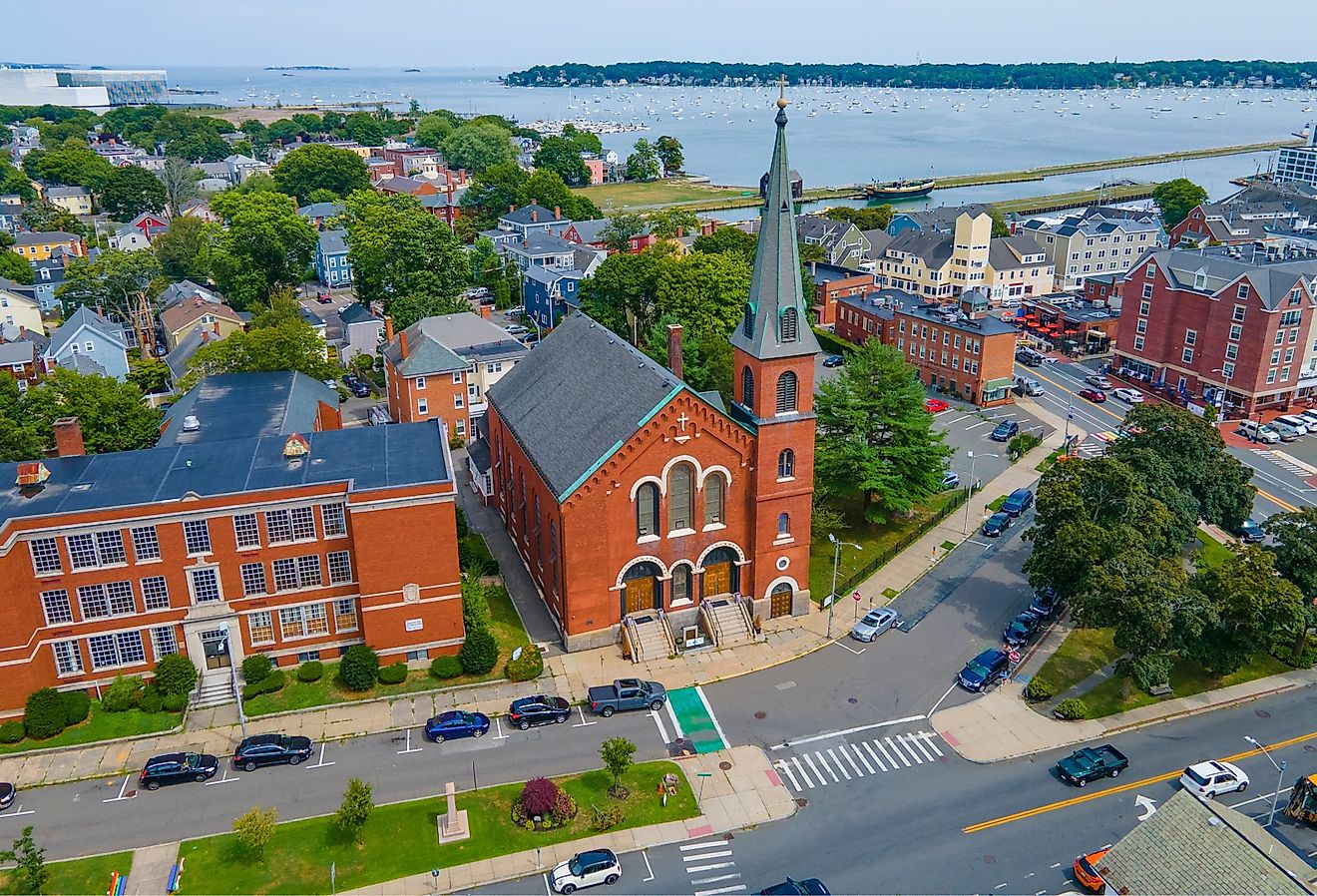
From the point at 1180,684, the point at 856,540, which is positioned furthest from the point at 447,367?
the point at 1180,684

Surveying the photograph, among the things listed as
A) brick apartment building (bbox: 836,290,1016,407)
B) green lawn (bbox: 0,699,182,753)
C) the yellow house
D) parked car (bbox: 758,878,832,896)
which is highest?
the yellow house

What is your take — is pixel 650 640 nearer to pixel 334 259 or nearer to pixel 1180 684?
pixel 1180 684

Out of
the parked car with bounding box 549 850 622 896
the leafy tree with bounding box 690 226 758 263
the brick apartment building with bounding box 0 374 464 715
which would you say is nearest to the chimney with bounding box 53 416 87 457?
the brick apartment building with bounding box 0 374 464 715

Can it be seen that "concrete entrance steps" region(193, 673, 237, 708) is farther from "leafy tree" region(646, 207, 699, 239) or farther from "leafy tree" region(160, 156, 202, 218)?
"leafy tree" region(160, 156, 202, 218)

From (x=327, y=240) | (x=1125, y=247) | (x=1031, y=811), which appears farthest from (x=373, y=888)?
(x=1125, y=247)

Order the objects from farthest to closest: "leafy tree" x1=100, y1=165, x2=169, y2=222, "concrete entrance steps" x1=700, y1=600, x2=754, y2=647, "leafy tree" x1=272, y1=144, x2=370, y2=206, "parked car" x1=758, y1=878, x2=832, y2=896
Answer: "leafy tree" x1=272, y1=144, x2=370, y2=206, "leafy tree" x1=100, y1=165, x2=169, y2=222, "concrete entrance steps" x1=700, y1=600, x2=754, y2=647, "parked car" x1=758, y1=878, x2=832, y2=896

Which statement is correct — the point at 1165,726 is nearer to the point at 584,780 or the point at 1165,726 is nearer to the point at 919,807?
the point at 919,807

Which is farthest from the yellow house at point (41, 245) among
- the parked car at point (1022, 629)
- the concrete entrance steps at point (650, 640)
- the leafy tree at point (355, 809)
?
the parked car at point (1022, 629)
